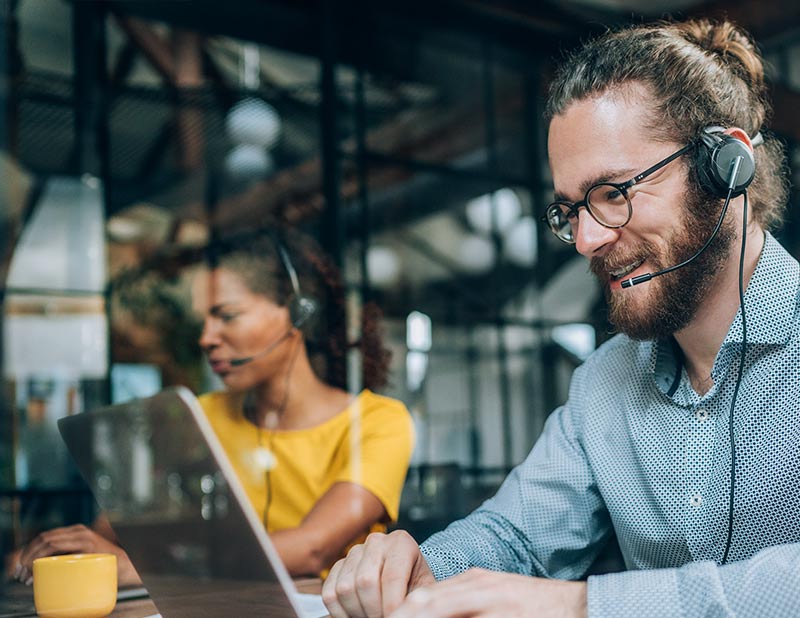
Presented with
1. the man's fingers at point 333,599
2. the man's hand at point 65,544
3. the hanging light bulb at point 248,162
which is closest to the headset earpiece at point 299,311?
the man's hand at point 65,544

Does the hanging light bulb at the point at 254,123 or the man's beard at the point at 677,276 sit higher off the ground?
the hanging light bulb at the point at 254,123

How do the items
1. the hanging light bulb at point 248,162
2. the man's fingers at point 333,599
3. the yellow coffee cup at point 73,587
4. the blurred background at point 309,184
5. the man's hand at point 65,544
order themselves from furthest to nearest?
the hanging light bulb at point 248,162 → the blurred background at point 309,184 → the man's hand at point 65,544 → the yellow coffee cup at point 73,587 → the man's fingers at point 333,599

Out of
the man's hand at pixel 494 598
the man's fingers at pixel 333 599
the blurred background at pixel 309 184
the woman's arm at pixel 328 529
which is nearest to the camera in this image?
the man's hand at pixel 494 598

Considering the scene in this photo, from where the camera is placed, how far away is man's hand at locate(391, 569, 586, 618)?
86cm

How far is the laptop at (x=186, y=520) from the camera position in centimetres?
94

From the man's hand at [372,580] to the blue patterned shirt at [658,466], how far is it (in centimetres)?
23

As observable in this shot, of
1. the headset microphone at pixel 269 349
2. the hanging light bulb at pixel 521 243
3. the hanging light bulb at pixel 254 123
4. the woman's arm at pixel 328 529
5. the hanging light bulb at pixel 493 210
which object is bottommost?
the woman's arm at pixel 328 529

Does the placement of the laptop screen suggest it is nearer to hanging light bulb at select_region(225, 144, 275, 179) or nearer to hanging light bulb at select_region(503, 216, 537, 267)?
hanging light bulb at select_region(503, 216, 537, 267)

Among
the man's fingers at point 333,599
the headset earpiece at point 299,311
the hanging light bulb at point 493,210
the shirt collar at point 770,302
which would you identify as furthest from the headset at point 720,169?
the hanging light bulb at point 493,210

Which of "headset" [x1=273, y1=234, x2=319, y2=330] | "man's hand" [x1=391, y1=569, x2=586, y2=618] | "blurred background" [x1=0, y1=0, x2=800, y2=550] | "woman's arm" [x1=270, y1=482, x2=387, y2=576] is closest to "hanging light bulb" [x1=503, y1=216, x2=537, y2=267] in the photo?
"blurred background" [x1=0, y1=0, x2=800, y2=550]

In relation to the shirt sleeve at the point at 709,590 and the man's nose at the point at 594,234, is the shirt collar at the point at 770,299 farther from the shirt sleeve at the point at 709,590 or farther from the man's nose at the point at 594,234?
the shirt sleeve at the point at 709,590

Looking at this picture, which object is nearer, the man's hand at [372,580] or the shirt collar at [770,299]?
the man's hand at [372,580]

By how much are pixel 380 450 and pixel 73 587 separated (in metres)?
1.08

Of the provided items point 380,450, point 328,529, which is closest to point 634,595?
point 328,529
